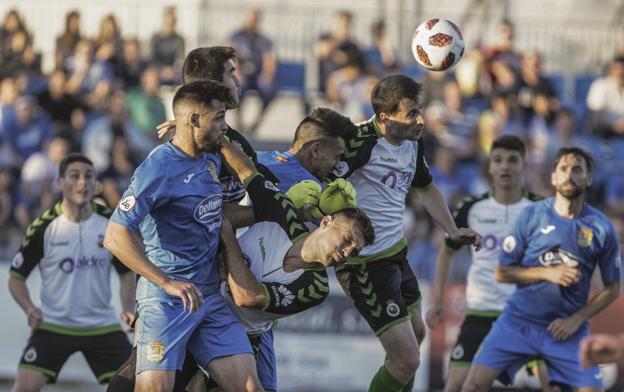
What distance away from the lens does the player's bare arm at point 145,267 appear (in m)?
6.82

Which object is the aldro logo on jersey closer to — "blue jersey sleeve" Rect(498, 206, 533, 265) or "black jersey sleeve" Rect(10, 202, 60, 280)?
"blue jersey sleeve" Rect(498, 206, 533, 265)

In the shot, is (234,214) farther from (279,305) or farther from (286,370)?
(286,370)

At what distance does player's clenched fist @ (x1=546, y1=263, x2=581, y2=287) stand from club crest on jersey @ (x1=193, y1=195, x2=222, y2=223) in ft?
10.4

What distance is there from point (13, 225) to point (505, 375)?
8.15m

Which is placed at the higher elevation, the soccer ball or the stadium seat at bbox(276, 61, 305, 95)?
the soccer ball

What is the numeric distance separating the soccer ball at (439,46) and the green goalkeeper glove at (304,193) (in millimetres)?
1875

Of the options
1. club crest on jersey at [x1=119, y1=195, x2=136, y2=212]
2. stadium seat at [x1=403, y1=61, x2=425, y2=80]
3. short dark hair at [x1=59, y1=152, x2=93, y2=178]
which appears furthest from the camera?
stadium seat at [x1=403, y1=61, x2=425, y2=80]

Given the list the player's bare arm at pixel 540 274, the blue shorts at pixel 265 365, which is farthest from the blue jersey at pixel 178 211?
the player's bare arm at pixel 540 274

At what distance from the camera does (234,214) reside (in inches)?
301

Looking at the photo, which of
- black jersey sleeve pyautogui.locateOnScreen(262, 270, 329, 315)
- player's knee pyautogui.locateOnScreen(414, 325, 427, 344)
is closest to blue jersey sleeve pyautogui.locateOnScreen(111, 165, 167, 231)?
black jersey sleeve pyautogui.locateOnScreen(262, 270, 329, 315)

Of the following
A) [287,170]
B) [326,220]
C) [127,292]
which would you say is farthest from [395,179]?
[127,292]

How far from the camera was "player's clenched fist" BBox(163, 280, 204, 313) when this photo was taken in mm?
6805

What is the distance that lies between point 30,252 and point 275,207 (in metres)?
3.58

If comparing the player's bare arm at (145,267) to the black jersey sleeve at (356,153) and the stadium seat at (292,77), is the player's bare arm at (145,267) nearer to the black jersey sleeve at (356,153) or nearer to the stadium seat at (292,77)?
the black jersey sleeve at (356,153)
